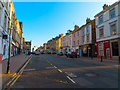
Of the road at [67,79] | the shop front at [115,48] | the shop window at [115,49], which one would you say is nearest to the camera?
the road at [67,79]

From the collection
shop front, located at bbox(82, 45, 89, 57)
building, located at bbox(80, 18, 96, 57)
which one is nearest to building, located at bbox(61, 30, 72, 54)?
shop front, located at bbox(82, 45, 89, 57)

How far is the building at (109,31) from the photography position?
61.4 ft

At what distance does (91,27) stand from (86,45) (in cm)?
634

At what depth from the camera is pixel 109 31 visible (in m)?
20.7

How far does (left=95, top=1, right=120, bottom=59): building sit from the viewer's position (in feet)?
61.4

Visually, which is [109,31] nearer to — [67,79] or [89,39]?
[89,39]

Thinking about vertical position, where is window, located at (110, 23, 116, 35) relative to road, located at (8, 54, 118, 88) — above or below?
above

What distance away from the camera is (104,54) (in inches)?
885

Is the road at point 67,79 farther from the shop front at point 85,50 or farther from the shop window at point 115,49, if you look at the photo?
the shop front at point 85,50

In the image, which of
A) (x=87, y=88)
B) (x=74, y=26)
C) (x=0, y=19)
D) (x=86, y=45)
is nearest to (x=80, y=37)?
(x=86, y=45)

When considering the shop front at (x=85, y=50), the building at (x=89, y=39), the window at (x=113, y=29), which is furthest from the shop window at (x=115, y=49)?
the shop front at (x=85, y=50)

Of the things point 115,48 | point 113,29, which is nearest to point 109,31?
point 113,29

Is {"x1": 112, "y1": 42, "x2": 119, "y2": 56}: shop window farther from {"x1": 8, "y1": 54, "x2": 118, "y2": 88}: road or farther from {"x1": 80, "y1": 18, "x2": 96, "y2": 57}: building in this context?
{"x1": 8, "y1": 54, "x2": 118, "y2": 88}: road

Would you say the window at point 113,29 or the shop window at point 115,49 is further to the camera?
the window at point 113,29
